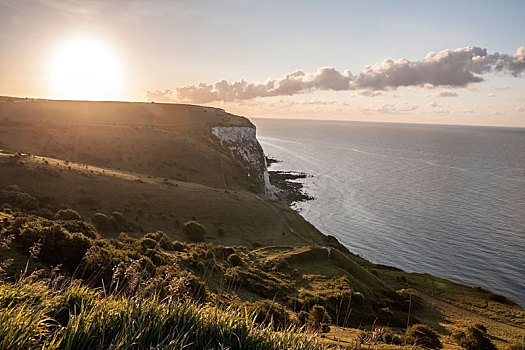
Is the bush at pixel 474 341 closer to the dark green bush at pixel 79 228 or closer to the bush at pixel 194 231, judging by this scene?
the dark green bush at pixel 79 228

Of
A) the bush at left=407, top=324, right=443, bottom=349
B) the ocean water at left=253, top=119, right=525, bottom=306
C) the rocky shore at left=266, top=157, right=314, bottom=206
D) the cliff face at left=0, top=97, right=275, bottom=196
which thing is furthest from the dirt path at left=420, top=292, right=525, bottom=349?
the rocky shore at left=266, top=157, right=314, bottom=206

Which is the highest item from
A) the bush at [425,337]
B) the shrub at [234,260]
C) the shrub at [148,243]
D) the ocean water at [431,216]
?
the shrub at [148,243]

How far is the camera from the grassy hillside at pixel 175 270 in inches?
259

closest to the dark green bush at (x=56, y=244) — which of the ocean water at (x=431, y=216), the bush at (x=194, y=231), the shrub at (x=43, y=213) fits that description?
the shrub at (x=43, y=213)

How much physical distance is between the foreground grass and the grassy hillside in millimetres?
30

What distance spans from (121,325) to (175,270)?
1547cm

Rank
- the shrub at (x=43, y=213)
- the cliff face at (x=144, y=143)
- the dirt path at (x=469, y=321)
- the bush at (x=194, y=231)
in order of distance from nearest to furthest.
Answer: the shrub at (x=43, y=213), the dirt path at (x=469, y=321), the bush at (x=194, y=231), the cliff face at (x=144, y=143)

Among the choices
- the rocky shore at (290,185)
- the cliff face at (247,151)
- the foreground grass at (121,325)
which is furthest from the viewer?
the cliff face at (247,151)

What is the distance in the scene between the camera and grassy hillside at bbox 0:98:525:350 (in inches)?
259

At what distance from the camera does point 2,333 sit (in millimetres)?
4938

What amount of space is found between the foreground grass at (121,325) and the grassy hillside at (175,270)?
0.10ft

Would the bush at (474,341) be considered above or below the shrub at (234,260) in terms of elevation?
below

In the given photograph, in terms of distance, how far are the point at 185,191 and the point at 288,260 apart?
26971mm

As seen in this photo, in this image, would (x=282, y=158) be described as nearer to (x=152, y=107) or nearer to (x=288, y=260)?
(x=152, y=107)
